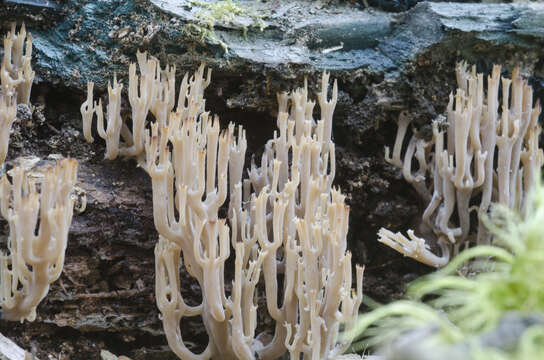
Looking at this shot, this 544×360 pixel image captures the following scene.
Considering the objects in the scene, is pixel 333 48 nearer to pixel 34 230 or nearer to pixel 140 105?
pixel 140 105

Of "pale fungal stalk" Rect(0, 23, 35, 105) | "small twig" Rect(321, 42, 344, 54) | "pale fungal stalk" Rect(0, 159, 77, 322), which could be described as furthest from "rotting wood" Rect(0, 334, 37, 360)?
"small twig" Rect(321, 42, 344, 54)

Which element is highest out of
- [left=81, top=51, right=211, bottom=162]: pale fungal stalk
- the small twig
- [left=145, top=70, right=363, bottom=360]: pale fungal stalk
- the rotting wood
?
the small twig

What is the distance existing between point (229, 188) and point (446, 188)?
1.38 metres

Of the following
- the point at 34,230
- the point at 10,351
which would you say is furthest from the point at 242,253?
the point at 10,351

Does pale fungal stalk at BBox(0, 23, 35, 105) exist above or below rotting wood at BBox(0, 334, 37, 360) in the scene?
above

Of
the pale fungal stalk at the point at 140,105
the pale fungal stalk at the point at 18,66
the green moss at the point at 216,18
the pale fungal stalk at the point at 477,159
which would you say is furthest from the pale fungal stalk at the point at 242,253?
the pale fungal stalk at the point at 18,66

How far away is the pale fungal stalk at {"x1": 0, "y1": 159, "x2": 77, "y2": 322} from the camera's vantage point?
222 cm

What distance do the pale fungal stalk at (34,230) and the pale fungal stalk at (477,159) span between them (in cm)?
180

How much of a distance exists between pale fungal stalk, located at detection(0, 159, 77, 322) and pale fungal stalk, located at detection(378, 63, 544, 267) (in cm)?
180

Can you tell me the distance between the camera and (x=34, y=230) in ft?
7.46

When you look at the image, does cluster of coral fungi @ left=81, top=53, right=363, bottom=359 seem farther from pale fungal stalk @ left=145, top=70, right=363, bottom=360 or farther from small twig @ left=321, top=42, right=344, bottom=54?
small twig @ left=321, top=42, right=344, bottom=54

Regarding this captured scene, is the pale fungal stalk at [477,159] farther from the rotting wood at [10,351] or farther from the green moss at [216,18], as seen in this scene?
the rotting wood at [10,351]

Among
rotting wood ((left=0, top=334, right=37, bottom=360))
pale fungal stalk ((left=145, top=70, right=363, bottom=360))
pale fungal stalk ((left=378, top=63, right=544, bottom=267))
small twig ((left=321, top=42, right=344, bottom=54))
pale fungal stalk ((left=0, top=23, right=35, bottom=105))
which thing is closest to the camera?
rotting wood ((left=0, top=334, right=37, bottom=360))

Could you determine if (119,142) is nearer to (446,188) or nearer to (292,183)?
(292,183)
